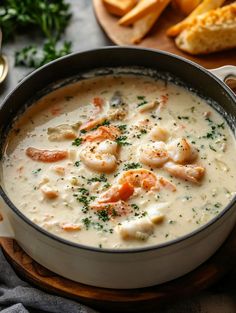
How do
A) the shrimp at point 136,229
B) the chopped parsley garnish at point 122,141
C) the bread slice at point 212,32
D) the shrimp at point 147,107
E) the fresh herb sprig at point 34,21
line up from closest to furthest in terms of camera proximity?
the shrimp at point 136,229, the chopped parsley garnish at point 122,141, the shrimp at point 147,107, the bread slice at point 212,32, the fresh herb sprig at point 34,21

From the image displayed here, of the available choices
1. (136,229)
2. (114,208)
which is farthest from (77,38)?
(136,229)

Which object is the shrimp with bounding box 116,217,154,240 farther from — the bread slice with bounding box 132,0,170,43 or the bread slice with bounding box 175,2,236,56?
the bread slice with bounding box 132,0,170,43

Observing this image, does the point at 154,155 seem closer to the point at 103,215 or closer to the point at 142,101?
the point at 103,215

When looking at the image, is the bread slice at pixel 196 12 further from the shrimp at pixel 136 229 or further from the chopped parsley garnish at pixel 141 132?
the shrimp at pixel 136 229

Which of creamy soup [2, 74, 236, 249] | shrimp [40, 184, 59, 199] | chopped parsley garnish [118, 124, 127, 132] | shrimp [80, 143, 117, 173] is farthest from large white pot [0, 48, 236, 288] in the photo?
chopped parsley garnish [118, 124, 127, 132]

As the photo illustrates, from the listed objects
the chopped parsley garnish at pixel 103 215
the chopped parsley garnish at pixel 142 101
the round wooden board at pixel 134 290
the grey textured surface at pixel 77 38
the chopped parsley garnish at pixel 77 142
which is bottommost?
the round wooden board at pixel 134 290

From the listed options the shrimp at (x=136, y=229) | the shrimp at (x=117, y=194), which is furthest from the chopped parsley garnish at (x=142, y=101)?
the shrimp at (x=136, y=229)
